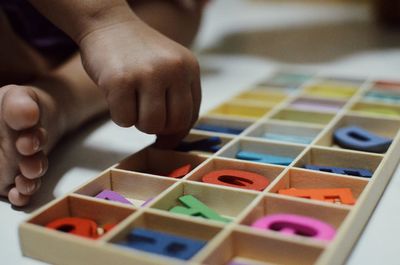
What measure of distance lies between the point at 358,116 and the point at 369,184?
247 millimetres

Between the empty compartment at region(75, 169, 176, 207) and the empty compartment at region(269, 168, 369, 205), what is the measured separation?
0.13 meters

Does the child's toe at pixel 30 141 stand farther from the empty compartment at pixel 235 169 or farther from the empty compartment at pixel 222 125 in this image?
the empty compartment at pixel 222 125

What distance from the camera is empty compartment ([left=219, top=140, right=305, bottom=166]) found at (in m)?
0.73

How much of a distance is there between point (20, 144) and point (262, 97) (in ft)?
1.61

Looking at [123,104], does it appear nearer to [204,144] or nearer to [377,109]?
[204,144]

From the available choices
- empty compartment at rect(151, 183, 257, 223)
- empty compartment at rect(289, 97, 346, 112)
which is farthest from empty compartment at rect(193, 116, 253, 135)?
empty compartment at rect(151, 183, 257, 223)

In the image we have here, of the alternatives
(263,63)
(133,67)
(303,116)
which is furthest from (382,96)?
(133,67)

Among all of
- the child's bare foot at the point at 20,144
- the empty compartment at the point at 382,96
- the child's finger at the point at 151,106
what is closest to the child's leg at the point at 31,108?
the child's bare foot at the point at 20,144

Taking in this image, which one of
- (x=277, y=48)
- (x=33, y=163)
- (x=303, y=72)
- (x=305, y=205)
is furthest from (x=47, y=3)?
(x=277, y=48)

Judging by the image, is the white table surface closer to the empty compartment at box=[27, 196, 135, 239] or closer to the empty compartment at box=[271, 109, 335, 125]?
the empty compartment at box=[27, 196, 135, 239]

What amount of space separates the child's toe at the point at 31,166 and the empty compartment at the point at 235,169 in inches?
6.4

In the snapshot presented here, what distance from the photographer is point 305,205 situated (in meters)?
0.57

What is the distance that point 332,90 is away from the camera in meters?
0.99

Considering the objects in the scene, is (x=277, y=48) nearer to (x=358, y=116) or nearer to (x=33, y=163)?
(x=358, y=116)
